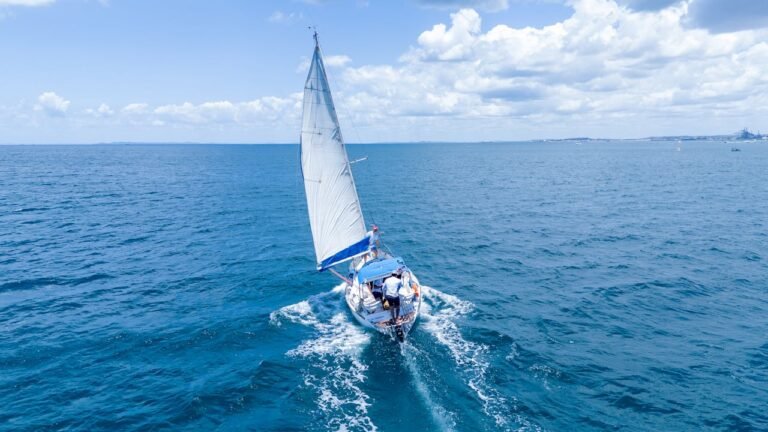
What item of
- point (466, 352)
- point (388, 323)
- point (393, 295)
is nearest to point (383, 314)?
point (388, 323)

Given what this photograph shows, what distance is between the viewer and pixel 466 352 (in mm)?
29453

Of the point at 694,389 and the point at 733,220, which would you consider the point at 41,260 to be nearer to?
the point at 694,389

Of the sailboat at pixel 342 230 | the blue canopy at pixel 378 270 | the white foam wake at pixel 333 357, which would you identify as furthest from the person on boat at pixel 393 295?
the white foam wake at pixel 333 357

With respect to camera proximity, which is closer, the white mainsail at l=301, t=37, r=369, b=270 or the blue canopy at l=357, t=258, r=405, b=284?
the blue canopy at l=357, t=258, r=405, b=284

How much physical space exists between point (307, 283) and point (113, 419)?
2143 centimetres

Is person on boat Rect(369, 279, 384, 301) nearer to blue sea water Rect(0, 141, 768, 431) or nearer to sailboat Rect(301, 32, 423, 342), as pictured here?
sailboat Rect(301, 32, 423, 342)

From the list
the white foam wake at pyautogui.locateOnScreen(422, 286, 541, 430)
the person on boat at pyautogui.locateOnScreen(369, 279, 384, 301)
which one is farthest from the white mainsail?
the white foam wake at pyautogui.locateOnScreen(422, 286, 541, 430)

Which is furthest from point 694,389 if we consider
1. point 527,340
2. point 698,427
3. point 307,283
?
point 307,283

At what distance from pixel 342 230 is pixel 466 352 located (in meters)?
15.4

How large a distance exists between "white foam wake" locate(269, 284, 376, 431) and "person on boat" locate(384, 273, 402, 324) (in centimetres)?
300

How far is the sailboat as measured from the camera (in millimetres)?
30688

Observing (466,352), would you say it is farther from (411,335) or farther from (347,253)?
(347,253)

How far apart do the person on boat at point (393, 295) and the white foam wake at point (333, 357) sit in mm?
2999

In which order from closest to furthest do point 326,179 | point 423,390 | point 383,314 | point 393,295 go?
point 423,390 < point 393,295 < point 383,314 < point 326,179
